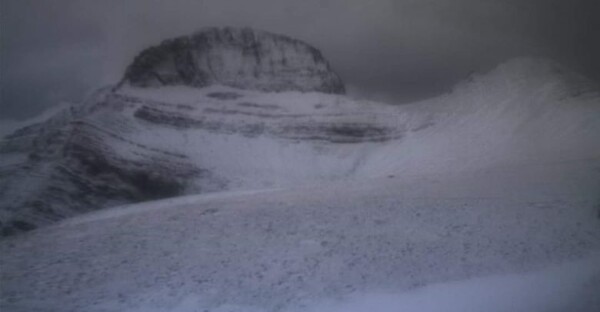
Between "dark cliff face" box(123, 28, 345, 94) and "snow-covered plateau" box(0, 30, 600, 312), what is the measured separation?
536 centimetres

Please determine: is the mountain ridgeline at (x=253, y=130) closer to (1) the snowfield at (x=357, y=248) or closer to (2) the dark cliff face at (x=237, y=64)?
(2) the dark cliff face at (x=237, y=64)

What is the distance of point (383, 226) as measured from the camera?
6562mm

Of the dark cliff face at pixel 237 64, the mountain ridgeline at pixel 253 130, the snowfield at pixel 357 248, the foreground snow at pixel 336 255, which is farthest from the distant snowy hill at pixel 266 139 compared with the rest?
the foreground snow at pixel 336 255

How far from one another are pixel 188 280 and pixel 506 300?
265 cm

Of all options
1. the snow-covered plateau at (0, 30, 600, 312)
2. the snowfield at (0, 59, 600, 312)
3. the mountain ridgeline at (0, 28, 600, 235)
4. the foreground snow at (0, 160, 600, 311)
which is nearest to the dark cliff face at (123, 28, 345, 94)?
the mountain ridgeline at (0, 28, 600, 235)

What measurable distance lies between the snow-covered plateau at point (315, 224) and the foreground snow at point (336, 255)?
2 centimetres

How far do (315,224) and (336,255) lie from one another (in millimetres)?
950

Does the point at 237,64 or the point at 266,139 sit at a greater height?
the point at 237,64

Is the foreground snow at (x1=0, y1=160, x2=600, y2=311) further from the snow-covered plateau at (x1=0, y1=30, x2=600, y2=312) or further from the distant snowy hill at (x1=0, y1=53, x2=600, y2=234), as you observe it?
the distant snowy hill at (x1=0, y1=53, x2=600, y2=234)

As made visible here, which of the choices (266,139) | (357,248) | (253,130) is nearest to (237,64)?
(253,130)

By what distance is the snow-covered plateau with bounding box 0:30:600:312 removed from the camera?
16.4 feet

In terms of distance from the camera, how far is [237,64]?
76.4 ft

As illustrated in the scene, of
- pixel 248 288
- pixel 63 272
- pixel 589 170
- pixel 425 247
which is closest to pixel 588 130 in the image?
pixel 589 170

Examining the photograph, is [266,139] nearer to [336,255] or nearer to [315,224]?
[315,224]
